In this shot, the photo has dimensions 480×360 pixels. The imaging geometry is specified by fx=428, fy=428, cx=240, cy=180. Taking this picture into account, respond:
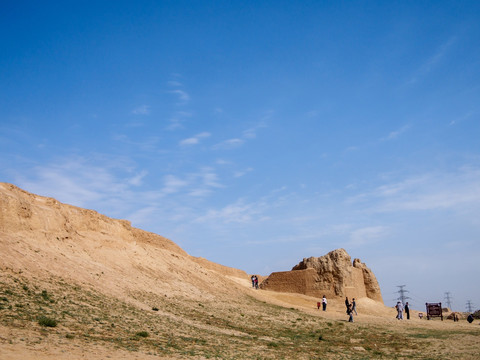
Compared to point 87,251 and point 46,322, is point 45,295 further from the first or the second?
point 87,251

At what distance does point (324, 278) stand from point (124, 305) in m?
27.2

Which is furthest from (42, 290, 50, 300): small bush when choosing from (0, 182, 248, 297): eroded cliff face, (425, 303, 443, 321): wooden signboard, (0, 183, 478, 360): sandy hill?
→ (425, 303, 443, 321): wooden signboard

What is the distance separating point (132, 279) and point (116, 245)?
14.8ft

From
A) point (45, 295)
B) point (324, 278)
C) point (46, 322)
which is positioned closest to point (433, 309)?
point (324, 278)

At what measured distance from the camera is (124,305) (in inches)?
930

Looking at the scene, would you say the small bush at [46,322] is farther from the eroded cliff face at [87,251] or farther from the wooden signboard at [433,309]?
the wooden signboard at [433,309]

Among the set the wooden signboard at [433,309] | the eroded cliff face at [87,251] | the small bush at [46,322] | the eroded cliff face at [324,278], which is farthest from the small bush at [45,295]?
the wooden signboard at [433,309]

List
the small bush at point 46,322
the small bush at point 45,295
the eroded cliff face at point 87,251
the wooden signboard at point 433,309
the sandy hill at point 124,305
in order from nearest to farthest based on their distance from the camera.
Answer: the sandy hill at point 124,305, the small bush at point 46,322, the small bush at point 45,295, the eroded cliff face at point 87,251, the wooden signboard at point 433,309

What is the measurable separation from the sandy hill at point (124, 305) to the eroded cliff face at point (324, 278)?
2.94m

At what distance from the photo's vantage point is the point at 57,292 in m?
21.2

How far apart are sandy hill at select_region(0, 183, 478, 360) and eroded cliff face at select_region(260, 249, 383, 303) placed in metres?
2.94

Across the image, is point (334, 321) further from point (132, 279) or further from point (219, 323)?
point (132, 279)

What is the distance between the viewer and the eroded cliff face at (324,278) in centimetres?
4531

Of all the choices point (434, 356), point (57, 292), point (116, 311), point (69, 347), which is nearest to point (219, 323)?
point (116, 311)
